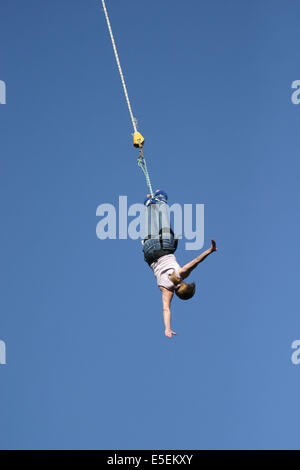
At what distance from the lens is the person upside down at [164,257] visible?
13.2m

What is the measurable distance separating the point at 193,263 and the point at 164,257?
3.02 feet

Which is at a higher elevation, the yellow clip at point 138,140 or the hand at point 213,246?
the yellow clip at point 138,140

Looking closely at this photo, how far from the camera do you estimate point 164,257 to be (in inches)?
544

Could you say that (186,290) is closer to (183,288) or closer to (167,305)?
(183,288)

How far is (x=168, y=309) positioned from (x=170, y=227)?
1.63 m

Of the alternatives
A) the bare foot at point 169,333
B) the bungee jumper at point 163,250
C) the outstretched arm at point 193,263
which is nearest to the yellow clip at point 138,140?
the bungee jumper at point 163,250

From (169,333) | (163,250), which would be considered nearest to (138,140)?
(163,250)

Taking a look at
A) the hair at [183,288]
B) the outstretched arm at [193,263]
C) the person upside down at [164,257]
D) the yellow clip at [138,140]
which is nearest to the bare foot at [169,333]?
the person upside down at [164,257]

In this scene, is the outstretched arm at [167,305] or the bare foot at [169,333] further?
the outstretched arm at [167,305]

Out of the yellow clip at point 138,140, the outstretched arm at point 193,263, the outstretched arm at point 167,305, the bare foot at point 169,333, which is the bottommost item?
the bare foot at point 169,333

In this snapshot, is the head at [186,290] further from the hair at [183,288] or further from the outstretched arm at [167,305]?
the outstretched arm at [167,305]

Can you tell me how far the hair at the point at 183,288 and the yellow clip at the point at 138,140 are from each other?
2.48 meters

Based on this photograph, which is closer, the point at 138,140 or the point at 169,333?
the point at 169,333

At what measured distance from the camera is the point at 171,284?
1348 cm
